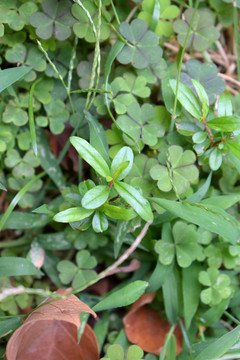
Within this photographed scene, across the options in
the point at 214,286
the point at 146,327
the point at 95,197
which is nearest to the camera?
the point at 95,197

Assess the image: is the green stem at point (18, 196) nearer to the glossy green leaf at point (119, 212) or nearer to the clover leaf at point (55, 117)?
the clover leaf at point (55, 117)

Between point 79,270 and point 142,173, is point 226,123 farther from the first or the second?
point 79,270

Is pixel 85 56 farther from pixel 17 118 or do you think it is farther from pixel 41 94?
pixel 17 118

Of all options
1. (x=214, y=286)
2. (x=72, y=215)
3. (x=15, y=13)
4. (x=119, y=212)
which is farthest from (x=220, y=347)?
(x=15, y=13)

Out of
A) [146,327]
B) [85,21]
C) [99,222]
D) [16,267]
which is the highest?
[85,21]

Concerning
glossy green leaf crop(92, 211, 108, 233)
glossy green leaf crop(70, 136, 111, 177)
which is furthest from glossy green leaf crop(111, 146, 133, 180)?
glossy green leaf crop(92, 211, 108, 233)

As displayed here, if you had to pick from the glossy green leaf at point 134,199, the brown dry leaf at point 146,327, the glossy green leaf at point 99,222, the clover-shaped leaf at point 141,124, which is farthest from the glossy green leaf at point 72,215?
the brown dry leaf at point 146,327
